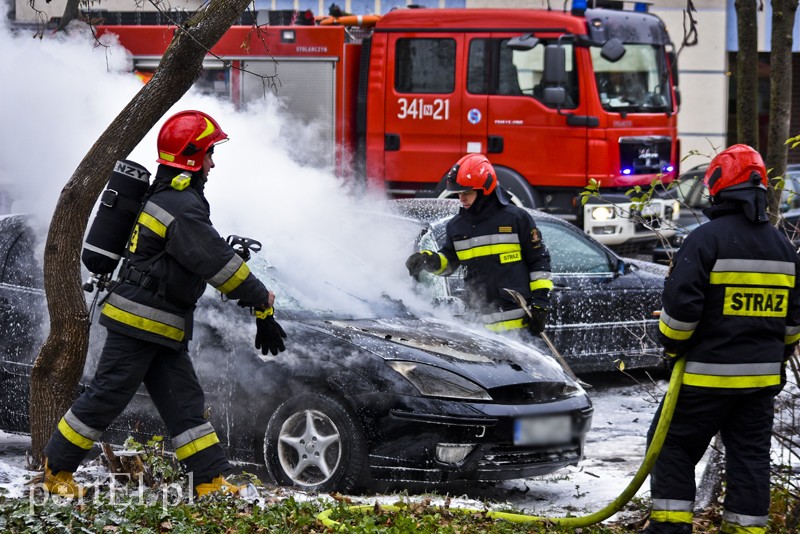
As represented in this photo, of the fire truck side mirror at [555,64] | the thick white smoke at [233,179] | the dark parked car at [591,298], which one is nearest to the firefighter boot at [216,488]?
Result: the thick white smoke at [233,179]

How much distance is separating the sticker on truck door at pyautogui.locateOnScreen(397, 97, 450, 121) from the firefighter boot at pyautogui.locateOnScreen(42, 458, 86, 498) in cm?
852

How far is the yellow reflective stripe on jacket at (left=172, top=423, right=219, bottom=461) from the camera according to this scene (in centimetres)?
527

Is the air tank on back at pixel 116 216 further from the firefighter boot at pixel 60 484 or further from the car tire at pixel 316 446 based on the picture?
the car tire at pixel 316 446

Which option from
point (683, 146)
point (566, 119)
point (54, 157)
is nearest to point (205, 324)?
point (54, 157)

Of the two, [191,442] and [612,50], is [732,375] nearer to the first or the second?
[191,442]

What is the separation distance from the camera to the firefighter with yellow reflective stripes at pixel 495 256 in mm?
7168

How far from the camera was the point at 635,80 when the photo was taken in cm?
1327

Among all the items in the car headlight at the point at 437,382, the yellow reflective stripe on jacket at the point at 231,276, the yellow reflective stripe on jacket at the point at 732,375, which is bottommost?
the car headlight at the point at 437,382

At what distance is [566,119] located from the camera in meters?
12.8

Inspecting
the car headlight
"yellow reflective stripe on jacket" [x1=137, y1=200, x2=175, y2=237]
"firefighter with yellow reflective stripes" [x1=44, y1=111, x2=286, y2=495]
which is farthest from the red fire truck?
"yellow reflective stripe on jacket" [x1=137, y1=200, x2=175, y2=237]

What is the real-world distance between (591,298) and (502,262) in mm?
1703

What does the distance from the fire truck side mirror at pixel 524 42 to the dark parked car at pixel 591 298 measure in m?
4.09

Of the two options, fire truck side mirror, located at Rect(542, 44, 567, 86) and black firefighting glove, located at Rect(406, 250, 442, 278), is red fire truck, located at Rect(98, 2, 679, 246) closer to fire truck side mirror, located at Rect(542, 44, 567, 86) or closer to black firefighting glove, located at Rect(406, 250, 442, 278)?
fire truck side mirror, located at Rect(542, 44, 567, 86)

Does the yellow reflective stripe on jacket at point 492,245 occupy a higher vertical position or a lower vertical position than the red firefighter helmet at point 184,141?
lower
